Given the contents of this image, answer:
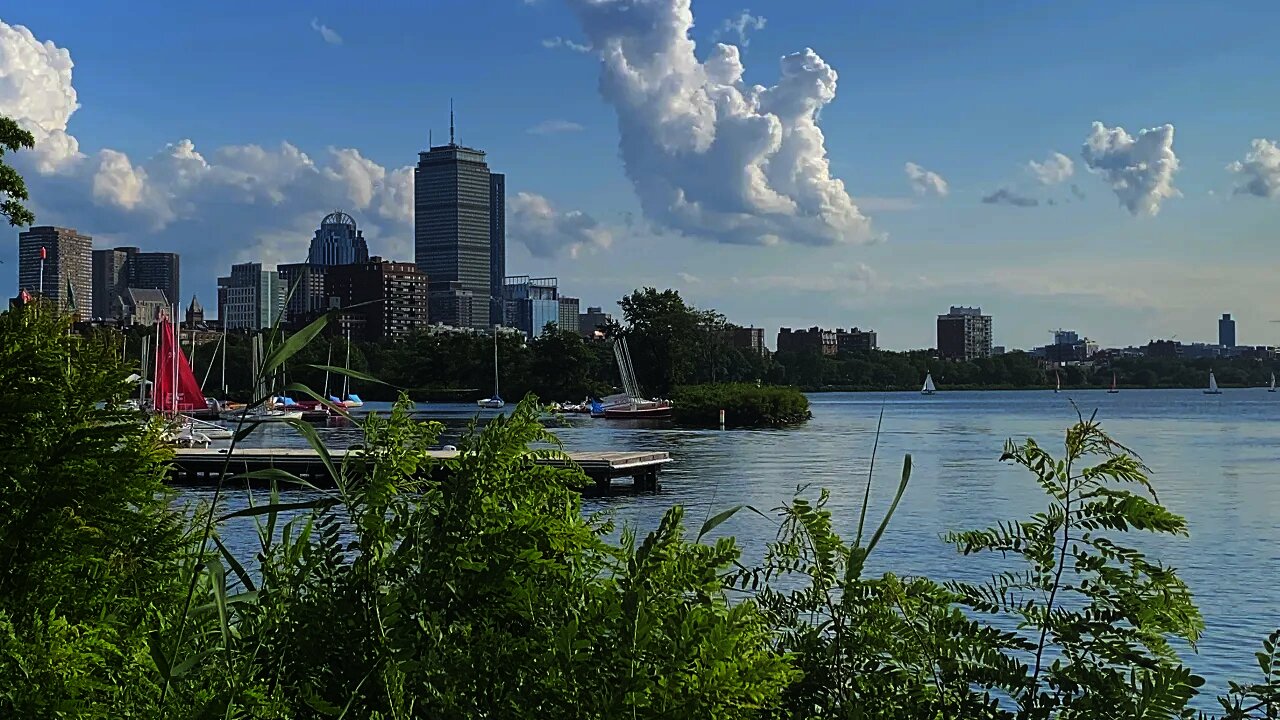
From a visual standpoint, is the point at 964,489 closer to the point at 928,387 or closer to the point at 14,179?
the point at 14,179

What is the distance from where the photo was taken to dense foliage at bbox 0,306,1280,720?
2576mm

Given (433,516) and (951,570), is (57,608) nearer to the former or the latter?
(433,516)

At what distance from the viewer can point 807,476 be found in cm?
3709

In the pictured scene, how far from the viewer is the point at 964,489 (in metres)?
32.7

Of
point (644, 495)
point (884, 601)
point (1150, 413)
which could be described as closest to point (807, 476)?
point (644, 495)

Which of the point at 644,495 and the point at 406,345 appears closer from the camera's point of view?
the point at 644,495

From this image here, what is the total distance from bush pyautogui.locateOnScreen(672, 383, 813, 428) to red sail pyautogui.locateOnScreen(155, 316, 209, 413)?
29870 millimetres

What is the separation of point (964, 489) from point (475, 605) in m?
31.2

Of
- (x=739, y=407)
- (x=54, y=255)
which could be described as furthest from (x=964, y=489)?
(x=54, y=255)

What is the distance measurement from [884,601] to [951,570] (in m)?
15.9

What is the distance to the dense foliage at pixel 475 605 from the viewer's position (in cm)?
258

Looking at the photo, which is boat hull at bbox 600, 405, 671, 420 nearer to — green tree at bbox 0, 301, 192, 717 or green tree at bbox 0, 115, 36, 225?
green tree at bbox 0, 115, 36, 225

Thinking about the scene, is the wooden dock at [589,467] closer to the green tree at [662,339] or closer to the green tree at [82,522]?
the green tree at [82,522]

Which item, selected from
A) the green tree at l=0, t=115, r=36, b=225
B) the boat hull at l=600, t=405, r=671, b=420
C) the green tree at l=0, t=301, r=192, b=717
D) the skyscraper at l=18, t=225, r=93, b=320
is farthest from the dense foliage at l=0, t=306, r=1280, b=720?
the skyscraper at l=18, t=225, r=93, b=320
